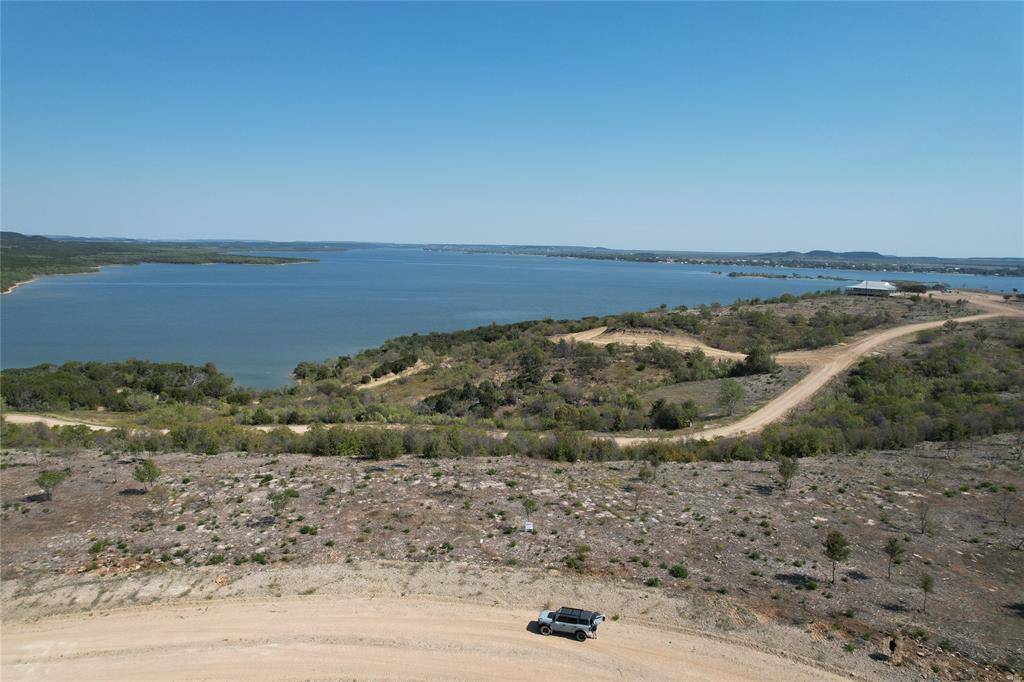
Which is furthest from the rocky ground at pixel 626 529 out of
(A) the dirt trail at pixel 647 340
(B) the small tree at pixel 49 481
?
(A) the dirt trail at pixel 647 340

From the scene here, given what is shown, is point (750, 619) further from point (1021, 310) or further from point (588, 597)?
point (1021, 310)

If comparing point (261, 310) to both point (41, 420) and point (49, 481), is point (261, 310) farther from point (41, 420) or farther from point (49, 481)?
point (49, 481)

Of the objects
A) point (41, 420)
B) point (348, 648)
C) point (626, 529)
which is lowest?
point (41, 420)

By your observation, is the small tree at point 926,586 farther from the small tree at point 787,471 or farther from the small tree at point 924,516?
the small tree at point 787,471

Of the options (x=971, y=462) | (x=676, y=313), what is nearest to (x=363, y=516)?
(x=971, y=462)

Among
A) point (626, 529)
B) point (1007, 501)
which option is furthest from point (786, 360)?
point (626, 529)

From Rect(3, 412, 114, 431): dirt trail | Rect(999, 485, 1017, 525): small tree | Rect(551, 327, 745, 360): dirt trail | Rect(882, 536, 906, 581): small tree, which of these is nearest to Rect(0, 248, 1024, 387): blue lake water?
Rect(3, 412, 114, 431): dirt trail
